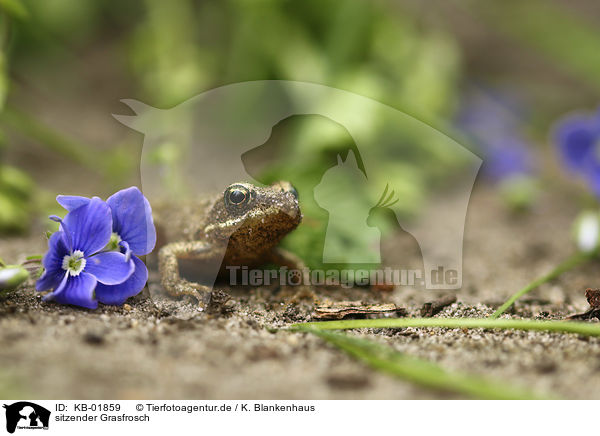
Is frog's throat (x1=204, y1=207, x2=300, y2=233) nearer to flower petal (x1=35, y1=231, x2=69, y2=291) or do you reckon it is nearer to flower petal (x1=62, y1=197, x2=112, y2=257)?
flower petal (x1=62, y1=197, x2=112, y2=257)

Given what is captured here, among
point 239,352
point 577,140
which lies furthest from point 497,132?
point 239,352

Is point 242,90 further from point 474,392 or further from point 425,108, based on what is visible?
point 474,392

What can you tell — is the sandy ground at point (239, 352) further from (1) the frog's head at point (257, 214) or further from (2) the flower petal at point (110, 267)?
(1) the frog's head at point (257, 214)

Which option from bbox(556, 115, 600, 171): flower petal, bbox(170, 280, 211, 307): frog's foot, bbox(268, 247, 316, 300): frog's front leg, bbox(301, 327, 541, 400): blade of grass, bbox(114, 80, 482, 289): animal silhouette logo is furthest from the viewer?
bbox(556, 115, 600, 171): flower petal

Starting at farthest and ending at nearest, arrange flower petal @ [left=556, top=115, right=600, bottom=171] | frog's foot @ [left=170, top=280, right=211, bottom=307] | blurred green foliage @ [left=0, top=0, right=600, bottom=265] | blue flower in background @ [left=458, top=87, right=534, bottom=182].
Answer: blue flower in background @ [left=458, top=87, right=534, bottom=182] → flower petal @ [left=556, top=115, right=600, bottom=171] → blurred green foliage @ [left=0, top=0, right=600, bottom=265] → frog's foot @ [left=170, top=280, right=211, bottom=307]

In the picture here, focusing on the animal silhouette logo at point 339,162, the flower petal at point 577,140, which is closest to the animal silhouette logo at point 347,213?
the animal silhouette logo at point 339,162
